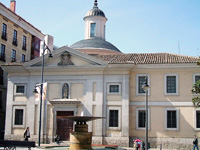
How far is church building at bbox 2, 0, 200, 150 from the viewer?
2965 centimetres

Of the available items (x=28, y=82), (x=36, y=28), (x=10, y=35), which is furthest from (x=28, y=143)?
(x=36, y=28)

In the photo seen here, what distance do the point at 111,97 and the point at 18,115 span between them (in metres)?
9.14

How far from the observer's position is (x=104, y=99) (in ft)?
101

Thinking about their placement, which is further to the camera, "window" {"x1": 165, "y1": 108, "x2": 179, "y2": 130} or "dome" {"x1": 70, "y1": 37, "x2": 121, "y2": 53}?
"dome" {"x1": 70, "y1": 37, "x2": 121, "y2": 53}

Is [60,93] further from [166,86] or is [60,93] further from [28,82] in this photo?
[166,86]

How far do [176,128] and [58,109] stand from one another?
1067 centimetres

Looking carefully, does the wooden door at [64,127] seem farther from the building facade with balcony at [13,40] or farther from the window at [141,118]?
the building facade with balcony at [13,40]

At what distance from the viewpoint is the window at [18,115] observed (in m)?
32.2

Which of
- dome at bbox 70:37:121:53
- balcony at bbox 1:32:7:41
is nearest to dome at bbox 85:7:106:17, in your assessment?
dome at bbox 70:37:121:53

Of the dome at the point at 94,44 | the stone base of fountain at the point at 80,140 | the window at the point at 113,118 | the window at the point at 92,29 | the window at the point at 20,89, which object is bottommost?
the stone base of fountain at the point at 80,140

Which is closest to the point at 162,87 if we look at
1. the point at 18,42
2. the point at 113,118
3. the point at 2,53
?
the point at 113,118

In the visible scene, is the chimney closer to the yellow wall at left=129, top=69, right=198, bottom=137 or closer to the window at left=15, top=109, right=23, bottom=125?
the window at left=15, top=109, right=23, bottom=125

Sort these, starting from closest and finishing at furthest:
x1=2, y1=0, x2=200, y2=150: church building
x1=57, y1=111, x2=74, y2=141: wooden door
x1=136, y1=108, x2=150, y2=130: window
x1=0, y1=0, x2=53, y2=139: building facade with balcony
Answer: x1=2, y1=0, x2=200, y2=150: church building < x1=136, y1=108, x2=150, y2=130: window < x1=57, y1=111, x2=74, y2=141: wooden door < x1=0, y1=0, x2=53, y2=139: building facade with balcony

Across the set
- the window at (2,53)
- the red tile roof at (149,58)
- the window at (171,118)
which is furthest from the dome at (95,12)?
the window at (171,118)
